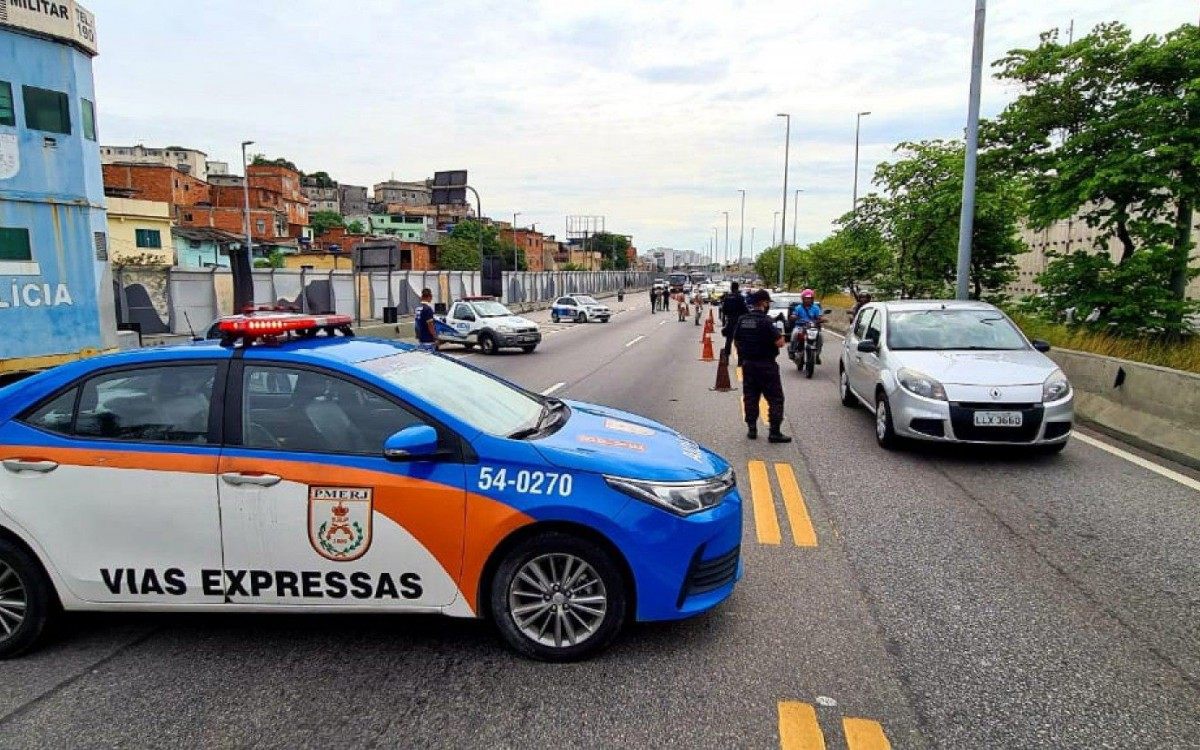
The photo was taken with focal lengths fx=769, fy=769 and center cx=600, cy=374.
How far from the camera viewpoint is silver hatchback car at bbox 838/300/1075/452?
23.5 feet

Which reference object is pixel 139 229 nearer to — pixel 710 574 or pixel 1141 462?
pixel 1141 462

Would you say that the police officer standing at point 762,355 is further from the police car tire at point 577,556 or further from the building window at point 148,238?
the building window at point 148,238

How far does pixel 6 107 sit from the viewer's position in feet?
32.0

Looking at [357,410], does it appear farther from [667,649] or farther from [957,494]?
[957,494]

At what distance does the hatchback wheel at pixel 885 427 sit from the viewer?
313 inches

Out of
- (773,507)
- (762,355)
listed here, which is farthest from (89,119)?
(773,507)

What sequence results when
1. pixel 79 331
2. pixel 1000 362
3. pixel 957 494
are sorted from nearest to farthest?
pixel 957 494, pixel 1000 362, pixel 79 331

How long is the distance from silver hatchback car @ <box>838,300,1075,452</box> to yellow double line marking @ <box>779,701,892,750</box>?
15.9 ft

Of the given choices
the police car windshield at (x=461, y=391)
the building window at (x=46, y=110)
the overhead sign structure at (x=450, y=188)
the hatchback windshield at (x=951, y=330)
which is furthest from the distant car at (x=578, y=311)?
the police car windshield at (x=461, y=391)

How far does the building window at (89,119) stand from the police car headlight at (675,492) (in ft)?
35.5

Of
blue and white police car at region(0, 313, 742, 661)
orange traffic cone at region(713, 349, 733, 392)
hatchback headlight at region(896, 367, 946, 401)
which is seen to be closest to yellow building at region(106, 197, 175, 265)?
orange traffic cone at region(713, 349, 733, 392)

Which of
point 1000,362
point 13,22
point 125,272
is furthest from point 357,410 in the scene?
point 125,272

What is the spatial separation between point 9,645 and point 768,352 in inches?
272

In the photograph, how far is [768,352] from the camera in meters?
8.52
